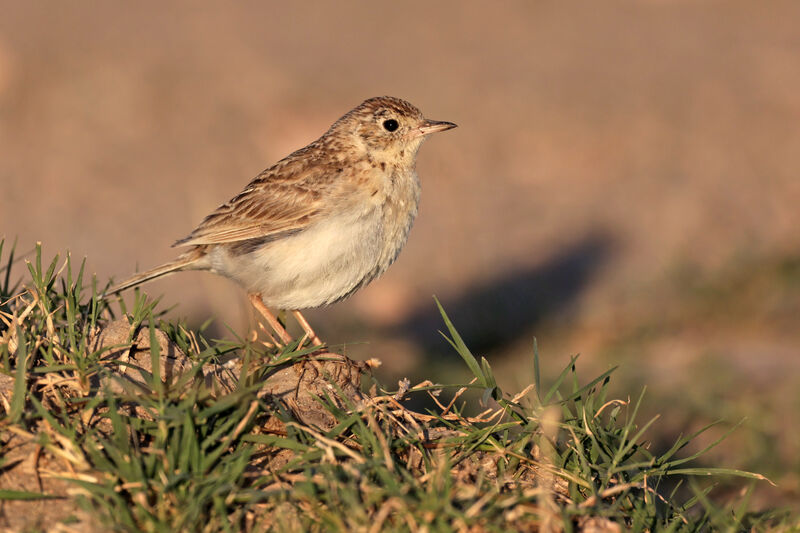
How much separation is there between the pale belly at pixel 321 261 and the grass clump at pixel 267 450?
1.10 metres

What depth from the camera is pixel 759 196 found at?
11297 mm

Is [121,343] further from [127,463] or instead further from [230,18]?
[230,18]

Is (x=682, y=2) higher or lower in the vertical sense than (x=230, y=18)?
lower

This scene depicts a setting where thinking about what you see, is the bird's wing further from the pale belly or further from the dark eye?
the dark eye

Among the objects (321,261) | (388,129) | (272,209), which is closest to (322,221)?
(321,261)

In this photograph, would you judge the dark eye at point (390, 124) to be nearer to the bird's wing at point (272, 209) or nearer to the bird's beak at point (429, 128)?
the bird's beak at point (429, 128)

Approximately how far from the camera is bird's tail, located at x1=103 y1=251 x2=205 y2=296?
5.34 m

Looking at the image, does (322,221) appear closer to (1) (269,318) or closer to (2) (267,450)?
(1) (269,318)

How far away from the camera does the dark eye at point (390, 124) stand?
20.5 feet

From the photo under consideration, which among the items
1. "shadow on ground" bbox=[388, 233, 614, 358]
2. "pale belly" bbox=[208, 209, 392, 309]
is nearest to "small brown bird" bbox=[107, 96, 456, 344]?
"pale belly" bbox=[208, 209, 392, 309]

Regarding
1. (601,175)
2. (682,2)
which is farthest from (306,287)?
(682,2)

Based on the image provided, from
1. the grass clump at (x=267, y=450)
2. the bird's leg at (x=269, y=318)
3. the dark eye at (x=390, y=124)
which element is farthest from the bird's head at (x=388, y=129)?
Answer: the grass clump at (x=267, y=450)

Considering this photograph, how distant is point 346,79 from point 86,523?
1052cm

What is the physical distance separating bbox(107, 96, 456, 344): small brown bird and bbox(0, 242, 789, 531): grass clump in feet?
3.76
